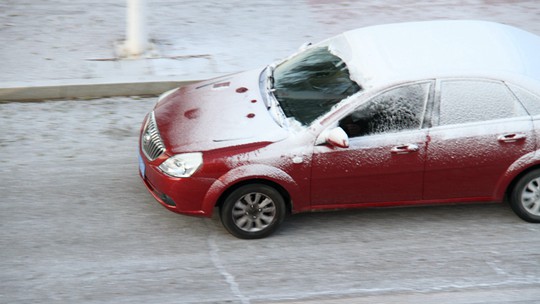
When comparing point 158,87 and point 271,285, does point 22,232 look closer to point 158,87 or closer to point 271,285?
point 271,285

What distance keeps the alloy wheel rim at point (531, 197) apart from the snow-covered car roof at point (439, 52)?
931 mm

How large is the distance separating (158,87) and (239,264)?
3.92 m

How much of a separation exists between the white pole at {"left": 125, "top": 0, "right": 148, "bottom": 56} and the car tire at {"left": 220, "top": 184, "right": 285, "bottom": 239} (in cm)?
444

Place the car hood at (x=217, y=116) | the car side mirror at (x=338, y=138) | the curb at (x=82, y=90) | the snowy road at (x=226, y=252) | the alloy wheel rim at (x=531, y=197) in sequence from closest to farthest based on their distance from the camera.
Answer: the snowy road at (x=226, y=252) → the car side mirror at (x=338, y=138) → the car hood at (x=217, y=116) → the alloy wheel rim at (x=531, y=197) → the curb at (x=82, y=90)

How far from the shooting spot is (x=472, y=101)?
7055 mm

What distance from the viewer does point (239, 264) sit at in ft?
22.4

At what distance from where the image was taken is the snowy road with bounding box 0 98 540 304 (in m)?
6.46

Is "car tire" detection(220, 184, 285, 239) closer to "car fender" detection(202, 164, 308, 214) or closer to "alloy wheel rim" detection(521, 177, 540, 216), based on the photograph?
"car fender" detection(202, 164, 308, 214)

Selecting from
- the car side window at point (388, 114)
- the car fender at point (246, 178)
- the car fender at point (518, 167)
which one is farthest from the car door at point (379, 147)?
the car fender at point (518, 167)

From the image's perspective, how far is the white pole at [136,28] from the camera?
10656 millimetres

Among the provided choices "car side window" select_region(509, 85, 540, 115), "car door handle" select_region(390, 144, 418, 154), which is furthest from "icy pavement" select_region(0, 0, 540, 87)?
"car side window" select_region(509, 85, 540, 115)

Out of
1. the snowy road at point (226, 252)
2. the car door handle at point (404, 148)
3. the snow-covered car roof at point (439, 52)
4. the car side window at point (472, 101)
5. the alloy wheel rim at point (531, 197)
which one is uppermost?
the snow-covered car roof at point (439, 52)

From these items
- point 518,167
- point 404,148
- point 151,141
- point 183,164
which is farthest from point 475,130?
point 151,141

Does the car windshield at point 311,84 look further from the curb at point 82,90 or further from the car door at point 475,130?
the curb at point 82,90
